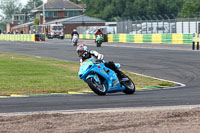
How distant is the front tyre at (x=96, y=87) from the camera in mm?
12078

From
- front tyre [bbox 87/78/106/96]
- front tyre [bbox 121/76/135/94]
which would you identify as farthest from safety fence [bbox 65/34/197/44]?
front tyre [bbox 87/78/106/96]

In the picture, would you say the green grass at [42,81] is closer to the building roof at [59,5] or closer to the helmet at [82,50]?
the helmet at [82,50]

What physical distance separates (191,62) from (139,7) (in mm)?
116806

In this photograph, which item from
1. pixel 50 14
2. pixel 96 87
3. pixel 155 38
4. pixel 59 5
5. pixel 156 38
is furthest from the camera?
pixel 59 5

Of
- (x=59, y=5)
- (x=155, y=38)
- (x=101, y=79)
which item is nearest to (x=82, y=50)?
(x=101, y=79)

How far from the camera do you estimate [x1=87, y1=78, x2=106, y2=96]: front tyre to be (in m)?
12.1

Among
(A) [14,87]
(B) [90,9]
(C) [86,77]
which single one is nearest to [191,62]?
(A) [14,87]

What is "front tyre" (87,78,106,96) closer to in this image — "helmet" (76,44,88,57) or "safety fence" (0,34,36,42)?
"helmet" (76,44,88,57)

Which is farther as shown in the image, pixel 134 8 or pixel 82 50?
pixel 134 8

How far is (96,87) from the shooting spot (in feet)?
39.9

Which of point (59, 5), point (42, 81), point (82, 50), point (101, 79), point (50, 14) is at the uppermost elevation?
point (59, 5)

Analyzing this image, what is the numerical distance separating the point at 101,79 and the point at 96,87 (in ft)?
1.14

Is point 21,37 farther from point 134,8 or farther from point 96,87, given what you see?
point 134,8

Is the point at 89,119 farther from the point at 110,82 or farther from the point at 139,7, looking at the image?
the point at 139,7
